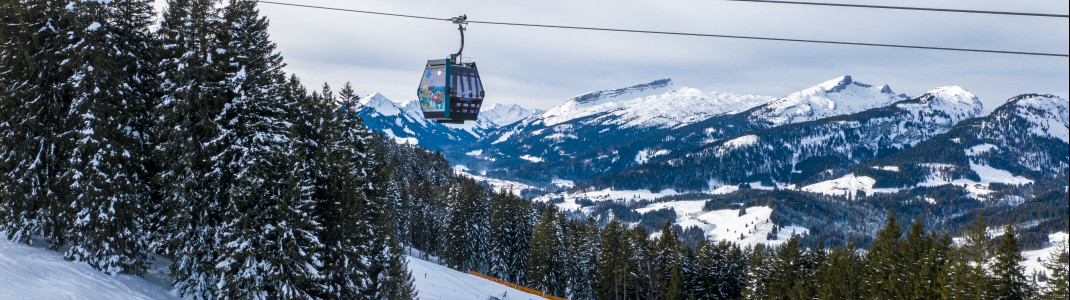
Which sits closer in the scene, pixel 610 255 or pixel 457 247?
pixel 610 255

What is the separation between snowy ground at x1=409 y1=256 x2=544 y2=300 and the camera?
2056 inches

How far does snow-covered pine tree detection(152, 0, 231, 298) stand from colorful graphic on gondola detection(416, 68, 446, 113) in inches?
333

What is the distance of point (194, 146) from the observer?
950 inches

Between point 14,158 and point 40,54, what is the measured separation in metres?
4.53

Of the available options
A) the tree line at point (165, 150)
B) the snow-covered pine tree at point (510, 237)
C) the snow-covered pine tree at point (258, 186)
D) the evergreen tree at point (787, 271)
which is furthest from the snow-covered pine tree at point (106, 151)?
the evergreen tree at point (787, 271)

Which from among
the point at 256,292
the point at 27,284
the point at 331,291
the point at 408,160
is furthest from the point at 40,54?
the point at 408,160

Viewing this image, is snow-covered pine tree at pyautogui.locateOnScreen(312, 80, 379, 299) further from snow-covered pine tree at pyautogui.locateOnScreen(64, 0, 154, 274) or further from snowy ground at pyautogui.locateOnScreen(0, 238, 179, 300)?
snow-covered pine tree at pyautogui.locateOnScreen(64, 0, 154, 274)

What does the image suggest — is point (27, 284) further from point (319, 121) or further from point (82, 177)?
point (319, 121)

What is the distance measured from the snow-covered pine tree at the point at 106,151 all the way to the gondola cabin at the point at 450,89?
509 inches

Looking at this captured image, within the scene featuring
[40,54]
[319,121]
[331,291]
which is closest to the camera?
[40,54]

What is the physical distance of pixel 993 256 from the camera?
33.4 meters

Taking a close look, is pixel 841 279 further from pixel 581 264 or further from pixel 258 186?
pixel 258 186

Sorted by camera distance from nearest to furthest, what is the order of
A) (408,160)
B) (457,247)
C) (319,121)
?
(319,121) < (457,247) < (408,160)

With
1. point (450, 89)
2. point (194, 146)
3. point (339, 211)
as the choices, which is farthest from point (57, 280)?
point (450, 89)
